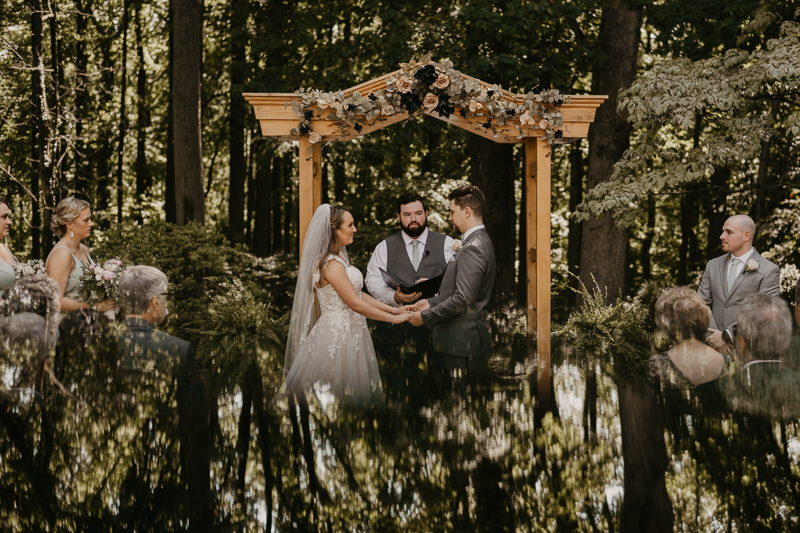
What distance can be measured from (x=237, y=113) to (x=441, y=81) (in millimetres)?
11428

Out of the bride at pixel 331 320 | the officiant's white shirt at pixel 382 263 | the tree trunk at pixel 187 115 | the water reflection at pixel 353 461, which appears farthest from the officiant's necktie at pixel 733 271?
the tree trunk at pixel 187 115

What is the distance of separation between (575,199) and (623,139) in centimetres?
892

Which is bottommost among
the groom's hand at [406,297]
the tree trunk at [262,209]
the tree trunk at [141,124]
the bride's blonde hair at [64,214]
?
the groom's hand at [406,297]

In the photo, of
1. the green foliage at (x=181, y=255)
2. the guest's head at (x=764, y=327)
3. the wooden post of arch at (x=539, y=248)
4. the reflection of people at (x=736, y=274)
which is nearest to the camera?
the guest's head at (x=764, y=327)

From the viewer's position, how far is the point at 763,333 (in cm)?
323

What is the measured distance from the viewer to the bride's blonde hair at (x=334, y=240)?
5.55 m

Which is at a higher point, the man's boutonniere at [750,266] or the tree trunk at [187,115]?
the tree trunk at [187,115]

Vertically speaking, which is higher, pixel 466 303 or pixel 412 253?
pixel 412 253

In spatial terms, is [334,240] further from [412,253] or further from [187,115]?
[187,115]

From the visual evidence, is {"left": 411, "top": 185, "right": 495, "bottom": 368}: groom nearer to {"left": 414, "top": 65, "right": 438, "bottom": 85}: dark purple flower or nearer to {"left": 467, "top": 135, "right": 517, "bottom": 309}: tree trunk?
{"left": 414, "top": 65, "right": 438, "bottom": 85}: dark purple flower

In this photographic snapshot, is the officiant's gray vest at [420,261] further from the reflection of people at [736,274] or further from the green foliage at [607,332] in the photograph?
the reflection of people at [736,274]

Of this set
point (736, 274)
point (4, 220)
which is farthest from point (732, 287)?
point (4, 220)

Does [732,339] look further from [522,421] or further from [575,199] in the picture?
[575,199]

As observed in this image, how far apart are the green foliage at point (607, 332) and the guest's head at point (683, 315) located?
14.5ft
